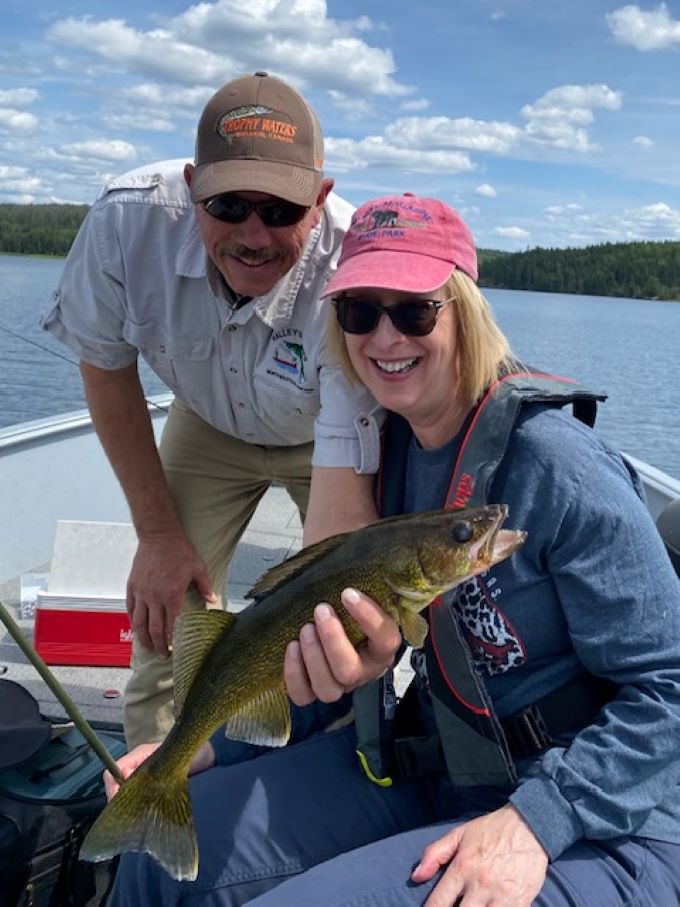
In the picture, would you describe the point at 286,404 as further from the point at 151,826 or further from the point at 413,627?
the point at 151,826

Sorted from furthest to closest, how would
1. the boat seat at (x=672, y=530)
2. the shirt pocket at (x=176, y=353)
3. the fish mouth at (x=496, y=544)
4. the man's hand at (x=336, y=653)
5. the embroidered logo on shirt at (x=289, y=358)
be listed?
the shirt pocket at (x=176, y=353)
the embroidered logo on shirt at (x=289, y=358)
the boat seat at (x=672, y=530)
the man's hand at (x=336, y=653)
the fish mouth at (x=496, y=544)

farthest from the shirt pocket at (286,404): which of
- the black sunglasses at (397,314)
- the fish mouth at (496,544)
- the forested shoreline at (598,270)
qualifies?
the forested shoreline at (598,270)

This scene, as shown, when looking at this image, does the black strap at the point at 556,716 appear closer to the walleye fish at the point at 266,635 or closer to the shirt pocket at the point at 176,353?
the walleye fish at the point at 266,635

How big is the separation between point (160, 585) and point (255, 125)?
1.90 meters

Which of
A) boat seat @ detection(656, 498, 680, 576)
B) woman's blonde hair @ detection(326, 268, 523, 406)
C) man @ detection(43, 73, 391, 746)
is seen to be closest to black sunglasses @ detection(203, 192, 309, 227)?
man @ detection(43, 73, 391, 746)

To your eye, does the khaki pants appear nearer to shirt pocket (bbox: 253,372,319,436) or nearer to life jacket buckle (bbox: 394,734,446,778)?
shirt pocket (bbox: 253,372,319,436)

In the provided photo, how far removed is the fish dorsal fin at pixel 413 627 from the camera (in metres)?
2.22

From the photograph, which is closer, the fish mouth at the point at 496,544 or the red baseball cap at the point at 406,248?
the fish mouth at the point at 496,544

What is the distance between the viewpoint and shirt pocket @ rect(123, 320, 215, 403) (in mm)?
3838

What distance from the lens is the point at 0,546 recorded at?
20.5 ft

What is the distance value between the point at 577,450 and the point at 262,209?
5.21ft

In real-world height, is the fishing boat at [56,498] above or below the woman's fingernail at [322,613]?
below

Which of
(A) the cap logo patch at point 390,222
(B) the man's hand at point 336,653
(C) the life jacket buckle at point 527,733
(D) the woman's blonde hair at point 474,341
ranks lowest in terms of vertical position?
(C) the life jacket buckle at point 527,733

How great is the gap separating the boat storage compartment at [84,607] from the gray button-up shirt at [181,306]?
1.71 meters
